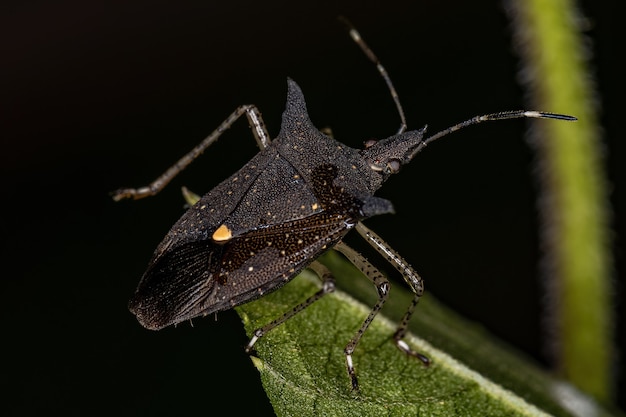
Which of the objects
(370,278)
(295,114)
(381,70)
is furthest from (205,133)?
(370,278)

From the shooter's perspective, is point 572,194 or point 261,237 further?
point 572,194

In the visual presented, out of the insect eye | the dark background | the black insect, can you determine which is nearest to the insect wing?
the black insect

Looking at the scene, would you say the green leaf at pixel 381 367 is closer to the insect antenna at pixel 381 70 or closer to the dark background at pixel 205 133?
the insect antenna at pixel 381 70

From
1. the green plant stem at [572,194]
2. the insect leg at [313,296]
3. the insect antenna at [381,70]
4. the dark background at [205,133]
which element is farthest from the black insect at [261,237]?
the dark background at [205,133]

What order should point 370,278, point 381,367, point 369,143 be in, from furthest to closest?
1. point 369,143
2. point 370,278
3. point 381,367

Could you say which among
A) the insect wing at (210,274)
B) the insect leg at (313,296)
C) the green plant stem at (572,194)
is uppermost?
the insect wing at (210,274)

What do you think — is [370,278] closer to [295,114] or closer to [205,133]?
[295,114]
